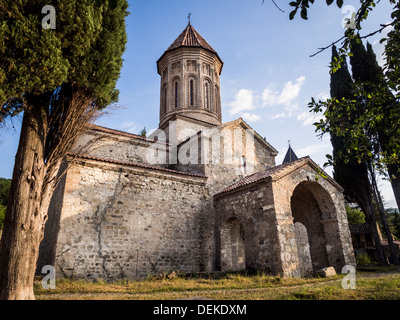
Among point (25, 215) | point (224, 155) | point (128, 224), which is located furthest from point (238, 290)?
point (224, 155)

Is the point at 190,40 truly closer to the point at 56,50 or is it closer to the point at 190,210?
the point at 190,210

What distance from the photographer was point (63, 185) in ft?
Result: 25.7

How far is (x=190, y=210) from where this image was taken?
10.0 metres

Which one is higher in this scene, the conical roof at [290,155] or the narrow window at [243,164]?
the conical roof at [290,155]

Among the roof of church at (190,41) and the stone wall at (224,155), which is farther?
the roof of church at (190,41)

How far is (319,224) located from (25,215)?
10065 mm

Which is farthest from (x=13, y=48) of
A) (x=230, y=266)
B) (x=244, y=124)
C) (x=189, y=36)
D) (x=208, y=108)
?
(x=189, y=36)

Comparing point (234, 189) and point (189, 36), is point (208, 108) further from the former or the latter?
point (234, 189)

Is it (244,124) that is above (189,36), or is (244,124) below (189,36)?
below

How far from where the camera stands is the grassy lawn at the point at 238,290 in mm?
4551

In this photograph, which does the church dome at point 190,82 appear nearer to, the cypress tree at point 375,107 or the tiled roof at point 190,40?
the tiled roof at point 190,40

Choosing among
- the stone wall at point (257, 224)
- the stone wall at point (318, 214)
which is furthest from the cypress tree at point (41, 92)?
the stone wall at point (318, 214)
